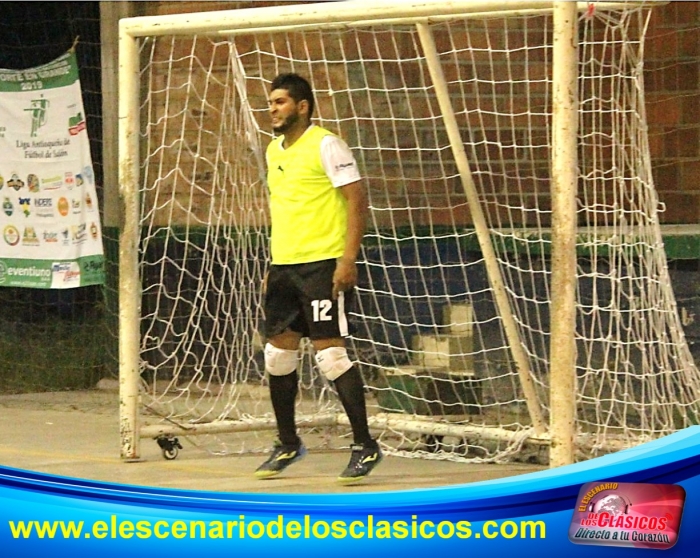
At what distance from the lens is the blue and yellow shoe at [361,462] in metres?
6.55

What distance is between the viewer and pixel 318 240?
21.7 feet

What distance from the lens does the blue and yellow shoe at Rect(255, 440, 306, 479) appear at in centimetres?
679

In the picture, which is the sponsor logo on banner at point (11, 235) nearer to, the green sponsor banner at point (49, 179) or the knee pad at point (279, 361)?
the green sponsor banner at point (49, 179)

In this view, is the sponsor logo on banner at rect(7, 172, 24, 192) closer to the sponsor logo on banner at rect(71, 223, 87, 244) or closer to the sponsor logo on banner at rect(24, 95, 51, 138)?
the sponsor logo on banner at rect(24, 95, 51, 138)

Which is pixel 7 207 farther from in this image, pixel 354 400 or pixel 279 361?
pixel 354 400

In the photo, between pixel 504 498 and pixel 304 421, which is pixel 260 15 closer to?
pixel 304 421

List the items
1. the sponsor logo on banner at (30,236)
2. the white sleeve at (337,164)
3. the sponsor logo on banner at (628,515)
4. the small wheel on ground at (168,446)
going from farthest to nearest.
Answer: the sponsor logo on banner at (30,236) < the small wheel on ground at (168,446) < the white sleeve at (337,164) < the sponsor logo on banner at (628,515)

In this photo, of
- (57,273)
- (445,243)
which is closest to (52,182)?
(57,273)

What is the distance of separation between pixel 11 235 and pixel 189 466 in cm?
375

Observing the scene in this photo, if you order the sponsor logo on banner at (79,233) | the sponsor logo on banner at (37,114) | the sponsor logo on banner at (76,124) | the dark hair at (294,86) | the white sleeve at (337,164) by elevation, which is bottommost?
the sponsor logo on banner at (79,233)

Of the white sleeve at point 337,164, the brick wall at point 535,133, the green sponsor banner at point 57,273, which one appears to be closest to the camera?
the white sleeve at point 337,164

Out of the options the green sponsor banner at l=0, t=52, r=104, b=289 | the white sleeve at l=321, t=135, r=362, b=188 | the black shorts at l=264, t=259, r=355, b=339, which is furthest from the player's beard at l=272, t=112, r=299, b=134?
the green sponsor banner at l=0, t=52, r=104, b=289

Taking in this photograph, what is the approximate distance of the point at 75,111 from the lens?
10.1m

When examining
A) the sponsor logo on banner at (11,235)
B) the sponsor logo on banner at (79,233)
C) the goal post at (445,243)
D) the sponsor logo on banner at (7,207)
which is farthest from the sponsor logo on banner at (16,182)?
the goal post at (445,243)
